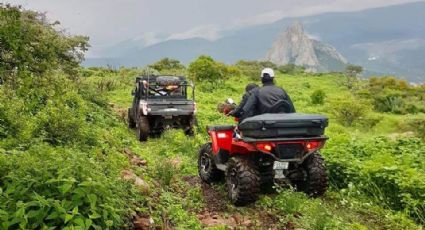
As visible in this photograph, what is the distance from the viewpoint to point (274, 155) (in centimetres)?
695

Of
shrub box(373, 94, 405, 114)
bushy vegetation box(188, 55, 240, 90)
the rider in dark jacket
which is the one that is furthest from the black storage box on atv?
bushy vegetation box(188, 55, 240, 90)

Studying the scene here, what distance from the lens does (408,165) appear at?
788 centimetres

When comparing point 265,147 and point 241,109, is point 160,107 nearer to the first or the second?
point 241,109

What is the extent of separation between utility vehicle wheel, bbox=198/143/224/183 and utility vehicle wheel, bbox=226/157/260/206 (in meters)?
1.18

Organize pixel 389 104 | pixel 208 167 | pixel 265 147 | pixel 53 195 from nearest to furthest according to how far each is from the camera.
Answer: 1. pixel 53 195
2. pixel 265 147
3. pixel 208 167
4. pixel 389 104

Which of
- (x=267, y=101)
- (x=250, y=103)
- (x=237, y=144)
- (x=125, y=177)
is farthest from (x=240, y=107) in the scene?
(x=125, y=177)

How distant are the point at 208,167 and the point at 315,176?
2.08 meters

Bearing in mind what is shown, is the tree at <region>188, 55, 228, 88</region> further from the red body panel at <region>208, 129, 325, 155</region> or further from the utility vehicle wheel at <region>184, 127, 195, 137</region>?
the red body panel at <region>208, 129, 325, 155</region>

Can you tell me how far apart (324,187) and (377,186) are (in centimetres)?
80

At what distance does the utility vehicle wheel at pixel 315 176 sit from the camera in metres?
7.35

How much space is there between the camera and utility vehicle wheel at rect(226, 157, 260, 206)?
6.94 metres

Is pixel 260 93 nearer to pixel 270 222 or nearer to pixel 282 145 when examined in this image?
pixel 282 145

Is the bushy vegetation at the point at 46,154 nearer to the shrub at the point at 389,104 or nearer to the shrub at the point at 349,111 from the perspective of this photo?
the shrub at the point at 349,111

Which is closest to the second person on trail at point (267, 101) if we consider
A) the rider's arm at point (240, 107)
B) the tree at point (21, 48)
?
the rider's arm at point (240, 107)
